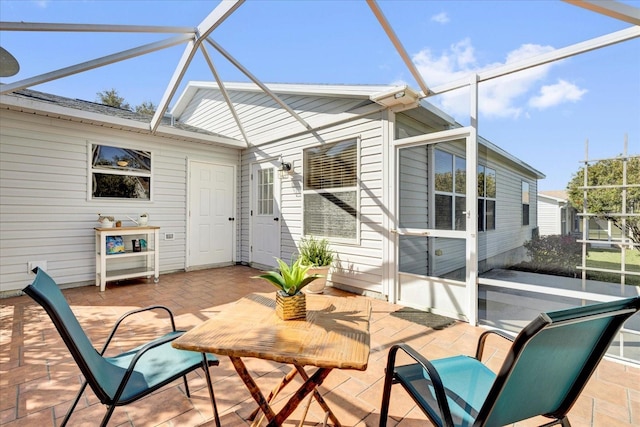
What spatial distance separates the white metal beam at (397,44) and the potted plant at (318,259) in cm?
267

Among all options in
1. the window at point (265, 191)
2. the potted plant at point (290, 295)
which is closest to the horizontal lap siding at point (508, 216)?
the potted plant at point (290, 295)

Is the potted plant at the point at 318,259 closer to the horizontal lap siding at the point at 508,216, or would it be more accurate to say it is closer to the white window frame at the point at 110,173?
the horizontal lap siding at the point at 508,216

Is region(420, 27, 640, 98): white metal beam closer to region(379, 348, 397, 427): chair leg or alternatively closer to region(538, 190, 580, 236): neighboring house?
region(538, 190, 580, 236): neighboring house

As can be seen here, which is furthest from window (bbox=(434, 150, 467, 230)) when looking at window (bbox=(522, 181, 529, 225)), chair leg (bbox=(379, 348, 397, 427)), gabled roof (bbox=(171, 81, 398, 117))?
chair leg (bbox=(379, 348, 397, 427))

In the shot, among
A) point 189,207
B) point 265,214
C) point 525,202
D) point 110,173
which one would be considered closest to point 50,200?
point 110,173

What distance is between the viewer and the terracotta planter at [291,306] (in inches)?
62.8

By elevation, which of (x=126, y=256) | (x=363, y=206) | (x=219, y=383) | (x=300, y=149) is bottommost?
(x=219, y=383)

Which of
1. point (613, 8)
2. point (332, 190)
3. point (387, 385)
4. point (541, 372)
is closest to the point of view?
point (541, 372)

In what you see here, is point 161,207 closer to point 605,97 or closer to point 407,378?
point 407,378

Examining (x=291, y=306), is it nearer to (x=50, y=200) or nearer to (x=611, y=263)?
(x=611, y=263)

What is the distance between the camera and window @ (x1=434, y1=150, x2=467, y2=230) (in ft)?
11.1

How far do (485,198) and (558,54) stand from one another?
1.48 meters

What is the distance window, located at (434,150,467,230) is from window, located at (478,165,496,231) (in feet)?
0.50

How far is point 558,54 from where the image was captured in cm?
273
